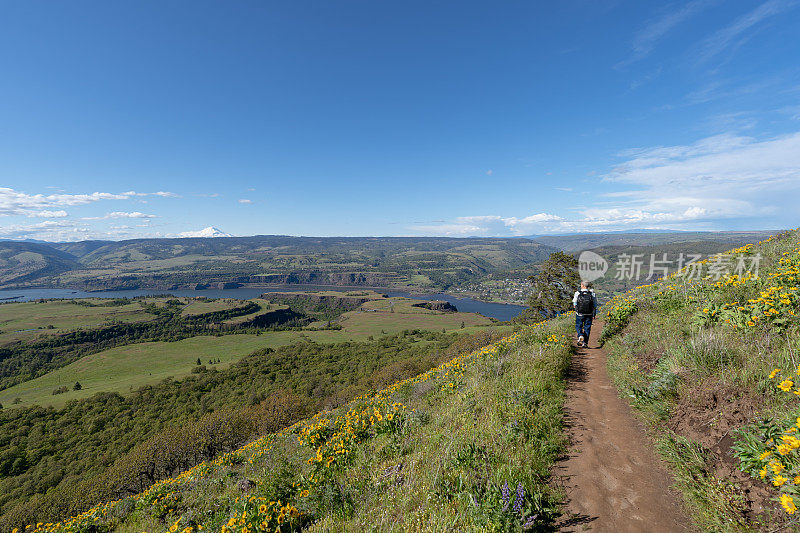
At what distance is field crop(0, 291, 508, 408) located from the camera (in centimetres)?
9119

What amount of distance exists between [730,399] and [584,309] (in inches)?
260

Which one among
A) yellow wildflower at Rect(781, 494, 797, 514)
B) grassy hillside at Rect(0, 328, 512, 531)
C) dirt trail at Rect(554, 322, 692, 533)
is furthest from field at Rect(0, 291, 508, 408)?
yellow wildflower at Rect(781, 494, 797, 514)

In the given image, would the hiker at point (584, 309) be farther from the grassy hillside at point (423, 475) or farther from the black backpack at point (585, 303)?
the grassy hillside at point (423, 475)

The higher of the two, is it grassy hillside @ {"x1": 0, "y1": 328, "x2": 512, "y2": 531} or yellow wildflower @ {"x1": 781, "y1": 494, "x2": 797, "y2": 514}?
yellow wildflower @ {"x1": 781, "y1": 494, "x2": 797, "y2": 514}

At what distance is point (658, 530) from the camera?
3566 mm

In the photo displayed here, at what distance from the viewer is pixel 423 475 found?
14.9 feet

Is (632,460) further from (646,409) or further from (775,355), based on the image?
(775,355)

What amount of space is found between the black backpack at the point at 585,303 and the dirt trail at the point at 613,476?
179 inches

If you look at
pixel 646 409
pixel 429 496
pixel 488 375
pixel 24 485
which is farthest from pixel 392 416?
pixel 24 485

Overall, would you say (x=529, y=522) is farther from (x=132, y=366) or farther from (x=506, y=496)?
(x=132, y=366)

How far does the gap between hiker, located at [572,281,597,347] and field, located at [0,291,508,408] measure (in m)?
95.5

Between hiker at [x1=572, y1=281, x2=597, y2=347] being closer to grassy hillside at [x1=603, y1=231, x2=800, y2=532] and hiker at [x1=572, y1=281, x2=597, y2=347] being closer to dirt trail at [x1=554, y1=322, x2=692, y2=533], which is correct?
grassy hillside at [x1=603, y1=231, x2=800, y2=532]

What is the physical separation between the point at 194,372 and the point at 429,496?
109 meters

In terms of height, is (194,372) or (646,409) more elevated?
(646,409)
